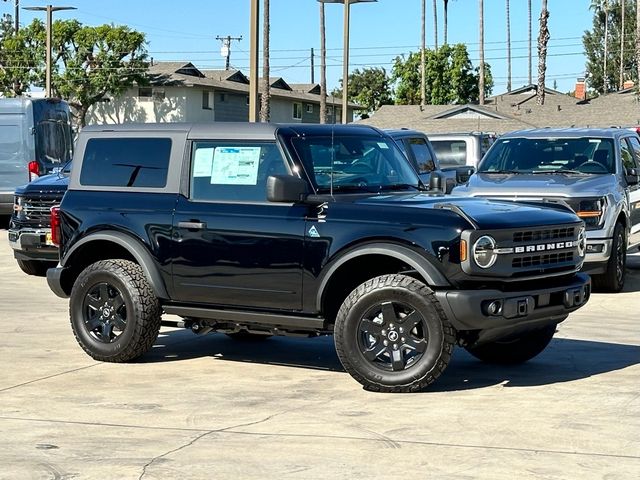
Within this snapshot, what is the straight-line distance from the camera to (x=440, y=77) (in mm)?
94938

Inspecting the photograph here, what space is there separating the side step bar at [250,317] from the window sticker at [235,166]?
979 millimetres

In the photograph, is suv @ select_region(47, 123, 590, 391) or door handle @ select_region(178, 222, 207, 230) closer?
suv @ select_region(47, 123, 590, 391)

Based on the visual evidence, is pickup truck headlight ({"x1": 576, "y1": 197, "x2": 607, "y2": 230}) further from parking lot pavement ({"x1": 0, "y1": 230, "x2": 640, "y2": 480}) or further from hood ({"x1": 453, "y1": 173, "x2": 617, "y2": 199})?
parking lot pavement ({"x1": 0, "y1": 230, "x2": 640, "y2": 480})

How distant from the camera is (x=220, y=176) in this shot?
956 cm

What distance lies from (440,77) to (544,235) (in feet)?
286

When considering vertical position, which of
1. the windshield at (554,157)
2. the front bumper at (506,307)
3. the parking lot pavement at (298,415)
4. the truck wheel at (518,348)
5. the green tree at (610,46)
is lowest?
the parking lot pavement at (298,415)

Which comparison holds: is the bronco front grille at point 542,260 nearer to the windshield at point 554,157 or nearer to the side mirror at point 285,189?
the side mirror at point 285,189

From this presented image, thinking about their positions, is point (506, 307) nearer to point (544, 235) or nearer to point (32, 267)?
point (544, 235)

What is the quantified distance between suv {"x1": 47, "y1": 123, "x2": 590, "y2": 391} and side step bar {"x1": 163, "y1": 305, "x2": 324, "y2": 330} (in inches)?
0.5

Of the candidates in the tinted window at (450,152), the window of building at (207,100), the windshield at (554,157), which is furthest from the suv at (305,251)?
the window of building at (207,100)

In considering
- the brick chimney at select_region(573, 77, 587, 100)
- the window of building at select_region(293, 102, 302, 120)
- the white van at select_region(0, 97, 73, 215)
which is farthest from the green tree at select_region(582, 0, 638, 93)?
the white van at select_region(0, 97, 73, 215)

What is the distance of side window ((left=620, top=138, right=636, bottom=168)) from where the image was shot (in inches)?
620

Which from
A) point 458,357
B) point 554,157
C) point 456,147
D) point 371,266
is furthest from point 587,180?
point 456,147

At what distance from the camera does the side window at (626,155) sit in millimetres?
15743
